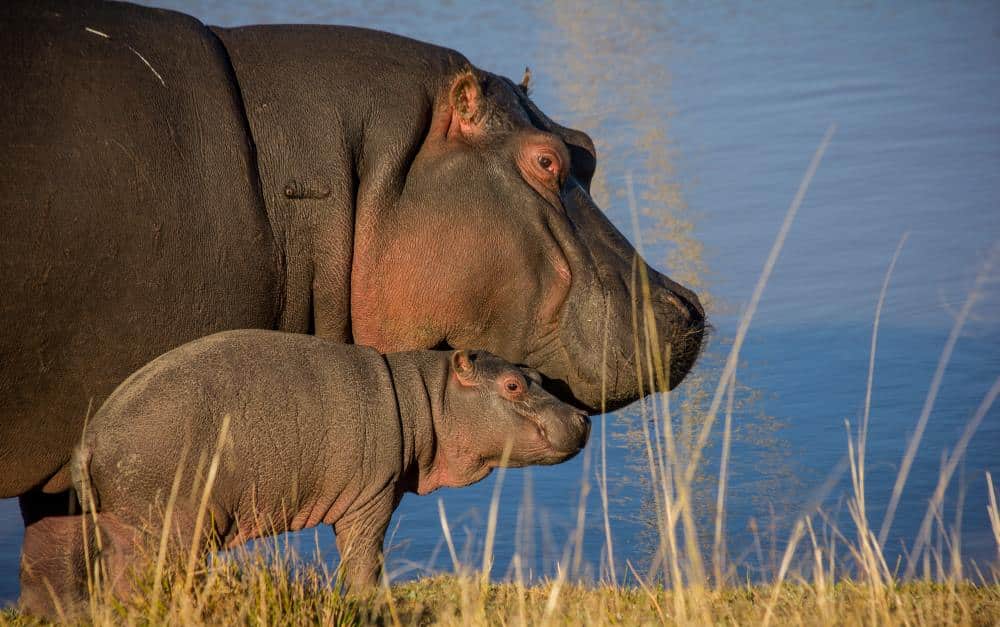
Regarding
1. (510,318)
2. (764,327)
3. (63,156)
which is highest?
(63,156)

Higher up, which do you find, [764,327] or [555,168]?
[555,168]

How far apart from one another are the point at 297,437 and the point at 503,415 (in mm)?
892

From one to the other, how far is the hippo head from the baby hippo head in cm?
15

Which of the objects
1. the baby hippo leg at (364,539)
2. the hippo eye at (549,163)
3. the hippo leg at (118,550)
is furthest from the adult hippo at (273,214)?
the baby hippo leg at (364,539)

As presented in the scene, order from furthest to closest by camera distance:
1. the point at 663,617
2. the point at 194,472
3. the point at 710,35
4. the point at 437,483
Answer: the point at 710,35, the point at 437,483, the point at 194,472, the point at 663,617

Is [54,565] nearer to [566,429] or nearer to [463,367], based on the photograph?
[463,367]

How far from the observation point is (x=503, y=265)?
5621 mm

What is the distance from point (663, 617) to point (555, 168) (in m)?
1.80

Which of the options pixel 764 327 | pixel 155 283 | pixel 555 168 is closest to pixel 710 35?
pixel 764 327

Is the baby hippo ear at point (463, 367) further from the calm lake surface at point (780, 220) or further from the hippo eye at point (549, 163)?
the hippo eye at point (549, 163)

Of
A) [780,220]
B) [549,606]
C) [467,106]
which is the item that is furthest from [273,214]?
[780,220]

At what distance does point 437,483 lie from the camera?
581 centimetres

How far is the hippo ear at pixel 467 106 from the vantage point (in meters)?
5.71

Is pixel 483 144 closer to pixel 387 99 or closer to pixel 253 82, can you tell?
pixel 387 99
